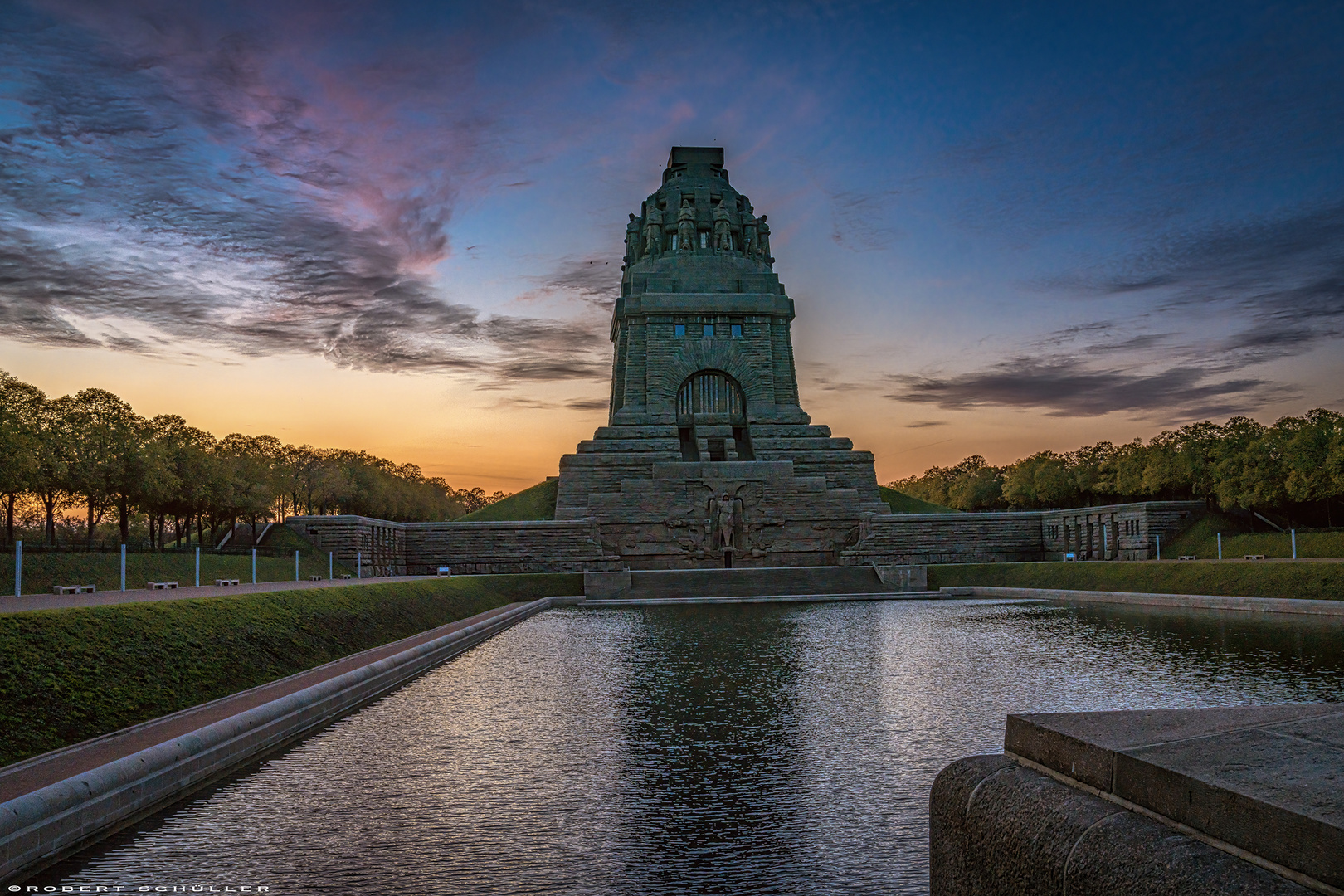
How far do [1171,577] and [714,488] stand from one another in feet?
81.6

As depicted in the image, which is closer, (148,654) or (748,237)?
(148,654)

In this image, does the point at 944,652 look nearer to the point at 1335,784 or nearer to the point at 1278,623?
the point at 1278,623

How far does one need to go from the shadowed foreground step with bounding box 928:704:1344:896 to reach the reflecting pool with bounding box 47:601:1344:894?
235 centimetres

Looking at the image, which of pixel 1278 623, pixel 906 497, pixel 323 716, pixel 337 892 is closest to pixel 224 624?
pixel 323 716

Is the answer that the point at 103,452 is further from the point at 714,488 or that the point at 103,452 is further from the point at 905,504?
the point at 905,504

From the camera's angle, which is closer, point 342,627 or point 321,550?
point 342,627

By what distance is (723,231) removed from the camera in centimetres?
6719

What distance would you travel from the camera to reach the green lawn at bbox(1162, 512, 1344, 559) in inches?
1518

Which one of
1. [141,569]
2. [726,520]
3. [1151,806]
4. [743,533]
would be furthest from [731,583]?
[1151,806]

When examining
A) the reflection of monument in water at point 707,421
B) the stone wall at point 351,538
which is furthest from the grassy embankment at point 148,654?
the reflection of monument in water at point 707,421

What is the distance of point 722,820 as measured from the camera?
7.07 m

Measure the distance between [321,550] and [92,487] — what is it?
29.7 feet

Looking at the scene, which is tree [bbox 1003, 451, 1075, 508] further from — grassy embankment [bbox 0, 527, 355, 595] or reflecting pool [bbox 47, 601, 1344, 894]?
reflecting pool [bbox 47, 601, 1344, 894]

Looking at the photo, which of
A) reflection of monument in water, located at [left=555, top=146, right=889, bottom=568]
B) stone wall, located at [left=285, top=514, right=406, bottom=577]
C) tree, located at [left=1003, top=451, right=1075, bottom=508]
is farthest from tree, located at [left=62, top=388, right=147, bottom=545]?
tree, located at [left=1003, top=451, right=1075, bottom=508]
